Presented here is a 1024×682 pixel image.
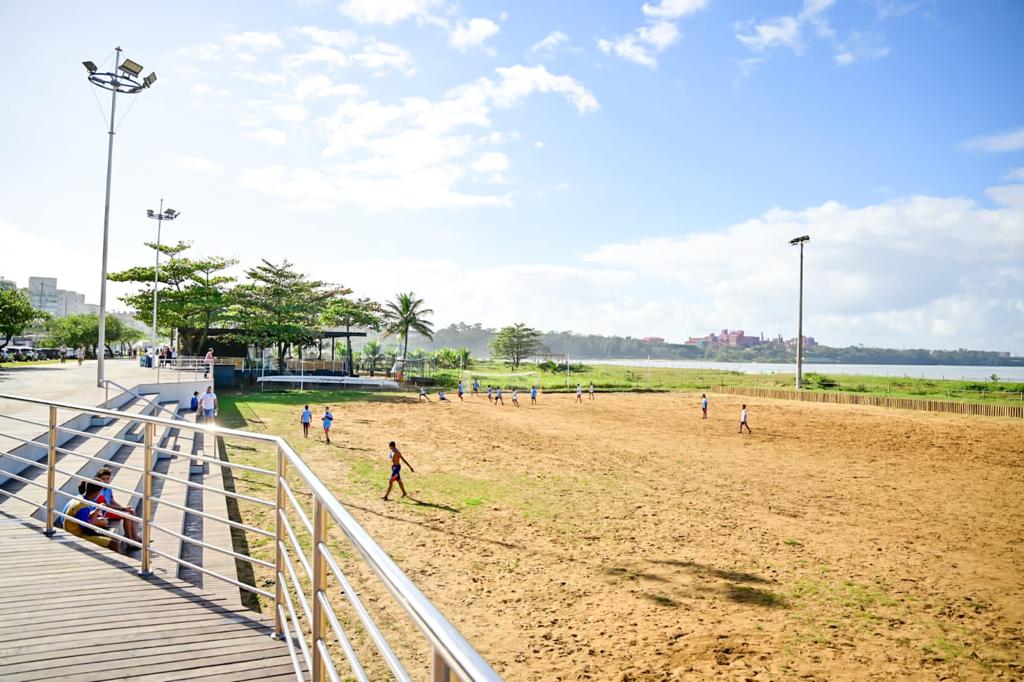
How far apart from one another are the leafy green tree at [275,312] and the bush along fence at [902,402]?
129ft

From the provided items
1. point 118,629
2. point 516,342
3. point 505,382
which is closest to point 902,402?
point 505,382

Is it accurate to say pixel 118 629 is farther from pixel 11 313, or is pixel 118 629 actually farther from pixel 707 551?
pixel 11 313

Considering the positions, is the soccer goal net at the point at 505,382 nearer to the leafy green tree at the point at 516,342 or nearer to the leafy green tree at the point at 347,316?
the leafy green tree at the point at 347,316

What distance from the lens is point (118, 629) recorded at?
11.9 feet

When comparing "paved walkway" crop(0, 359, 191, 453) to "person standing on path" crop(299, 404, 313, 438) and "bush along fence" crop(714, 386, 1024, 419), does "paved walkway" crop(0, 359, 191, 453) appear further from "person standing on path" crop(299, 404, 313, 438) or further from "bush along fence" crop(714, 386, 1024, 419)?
"bush along fence" crop(714, 386, 1024, 419)

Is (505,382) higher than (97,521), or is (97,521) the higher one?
(97,521)

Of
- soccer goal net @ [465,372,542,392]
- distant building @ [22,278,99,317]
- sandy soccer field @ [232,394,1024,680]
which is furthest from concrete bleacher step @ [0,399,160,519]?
distant building @ [22,278,99,317]

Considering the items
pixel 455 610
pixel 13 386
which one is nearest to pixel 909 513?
pixel 455 610

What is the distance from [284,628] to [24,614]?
196 centimetres

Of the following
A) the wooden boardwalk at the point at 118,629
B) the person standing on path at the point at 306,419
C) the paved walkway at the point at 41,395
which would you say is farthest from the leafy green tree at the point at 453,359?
the wooden boardwalk at the point at 118,629

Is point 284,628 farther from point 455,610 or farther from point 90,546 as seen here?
point 455,610

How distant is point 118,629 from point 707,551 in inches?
362

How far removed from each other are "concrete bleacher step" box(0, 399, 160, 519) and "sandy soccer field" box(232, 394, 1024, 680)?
4.84 metres

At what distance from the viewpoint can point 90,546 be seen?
200 inches
